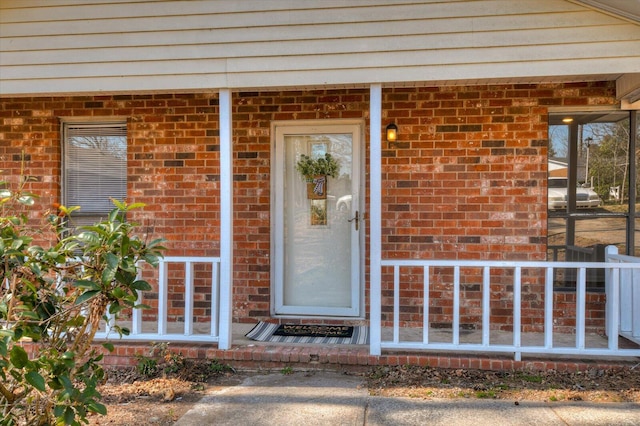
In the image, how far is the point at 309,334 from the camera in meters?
4.43

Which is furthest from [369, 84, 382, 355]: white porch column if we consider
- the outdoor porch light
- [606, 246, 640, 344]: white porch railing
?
[606, 246, 640, 344]: white porch railing

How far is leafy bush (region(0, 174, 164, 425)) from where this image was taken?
86.5 inches

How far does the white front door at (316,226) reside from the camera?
16.0 feet

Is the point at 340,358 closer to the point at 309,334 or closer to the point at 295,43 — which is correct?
the point at 309,334

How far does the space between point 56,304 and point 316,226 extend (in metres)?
2.84

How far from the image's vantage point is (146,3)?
3908 mm

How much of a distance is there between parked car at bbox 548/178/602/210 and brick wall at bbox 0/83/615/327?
0.12 metres

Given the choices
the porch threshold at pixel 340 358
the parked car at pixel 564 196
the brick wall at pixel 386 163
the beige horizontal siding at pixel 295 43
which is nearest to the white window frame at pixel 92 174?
the brick wall at pixel 386 163

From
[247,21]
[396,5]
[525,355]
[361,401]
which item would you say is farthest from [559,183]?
[247,21]

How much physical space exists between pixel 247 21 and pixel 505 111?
8.19ft

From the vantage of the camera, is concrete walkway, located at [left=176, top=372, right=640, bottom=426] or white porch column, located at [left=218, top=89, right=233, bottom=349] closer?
concrete walkway, located at [left=176, top=372, right=640, bottom=426]

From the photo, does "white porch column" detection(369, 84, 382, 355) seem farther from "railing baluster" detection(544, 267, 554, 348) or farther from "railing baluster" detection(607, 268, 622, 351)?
"railing baluster" detection(607, 268, 622, 351)

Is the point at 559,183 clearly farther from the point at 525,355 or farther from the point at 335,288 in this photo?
the point at 335,288

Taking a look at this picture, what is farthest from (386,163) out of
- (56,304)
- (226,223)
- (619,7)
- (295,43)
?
(56,304)
